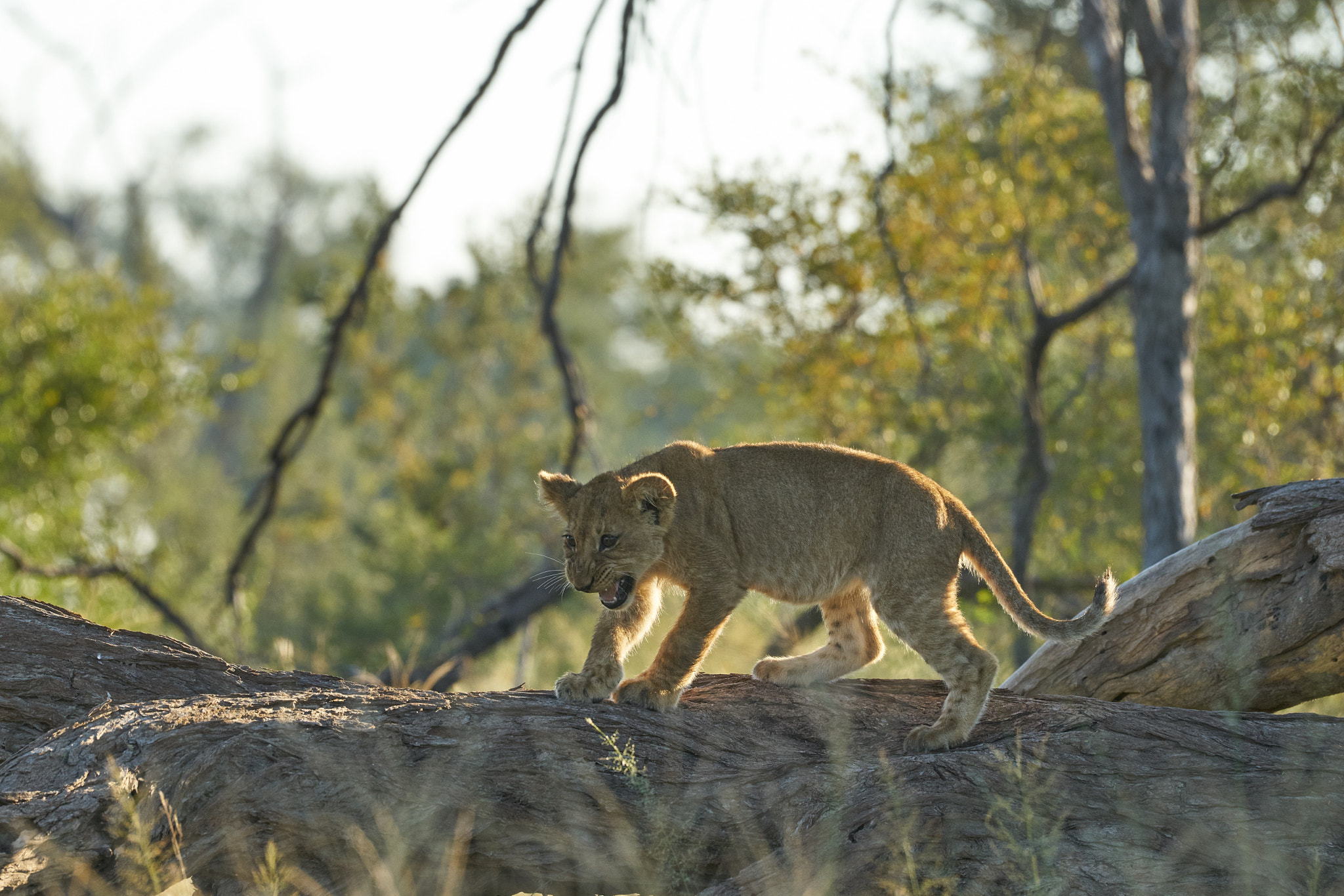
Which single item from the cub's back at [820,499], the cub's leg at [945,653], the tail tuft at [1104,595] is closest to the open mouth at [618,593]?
the cub's back at [820,499]

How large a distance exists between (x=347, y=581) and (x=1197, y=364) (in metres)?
15.9

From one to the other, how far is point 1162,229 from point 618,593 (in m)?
5.83

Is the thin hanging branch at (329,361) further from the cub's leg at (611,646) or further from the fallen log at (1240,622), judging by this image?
the fallen log at (1240,622)

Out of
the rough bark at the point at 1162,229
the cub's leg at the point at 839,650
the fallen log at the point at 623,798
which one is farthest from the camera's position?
the rough bark at the point at 1162,229

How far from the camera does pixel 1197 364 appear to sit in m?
12.8

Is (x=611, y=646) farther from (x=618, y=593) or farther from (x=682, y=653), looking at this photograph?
(x=682, y=653)

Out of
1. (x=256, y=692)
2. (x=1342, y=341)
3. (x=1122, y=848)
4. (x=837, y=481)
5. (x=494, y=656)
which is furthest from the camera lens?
(x=494, y=656)

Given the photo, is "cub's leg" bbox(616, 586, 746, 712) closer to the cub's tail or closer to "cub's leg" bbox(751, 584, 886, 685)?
"cub's leg" bbox(751, 584, 886, 685)

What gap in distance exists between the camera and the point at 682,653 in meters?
4.73

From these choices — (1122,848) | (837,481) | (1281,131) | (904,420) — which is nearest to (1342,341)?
(1281,131)

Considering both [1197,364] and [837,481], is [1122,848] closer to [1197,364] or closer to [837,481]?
[837,481]

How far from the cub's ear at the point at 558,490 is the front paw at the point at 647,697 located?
3.13 ft

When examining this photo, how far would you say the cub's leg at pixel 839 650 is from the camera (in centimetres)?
538

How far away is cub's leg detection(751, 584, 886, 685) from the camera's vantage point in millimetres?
5379
